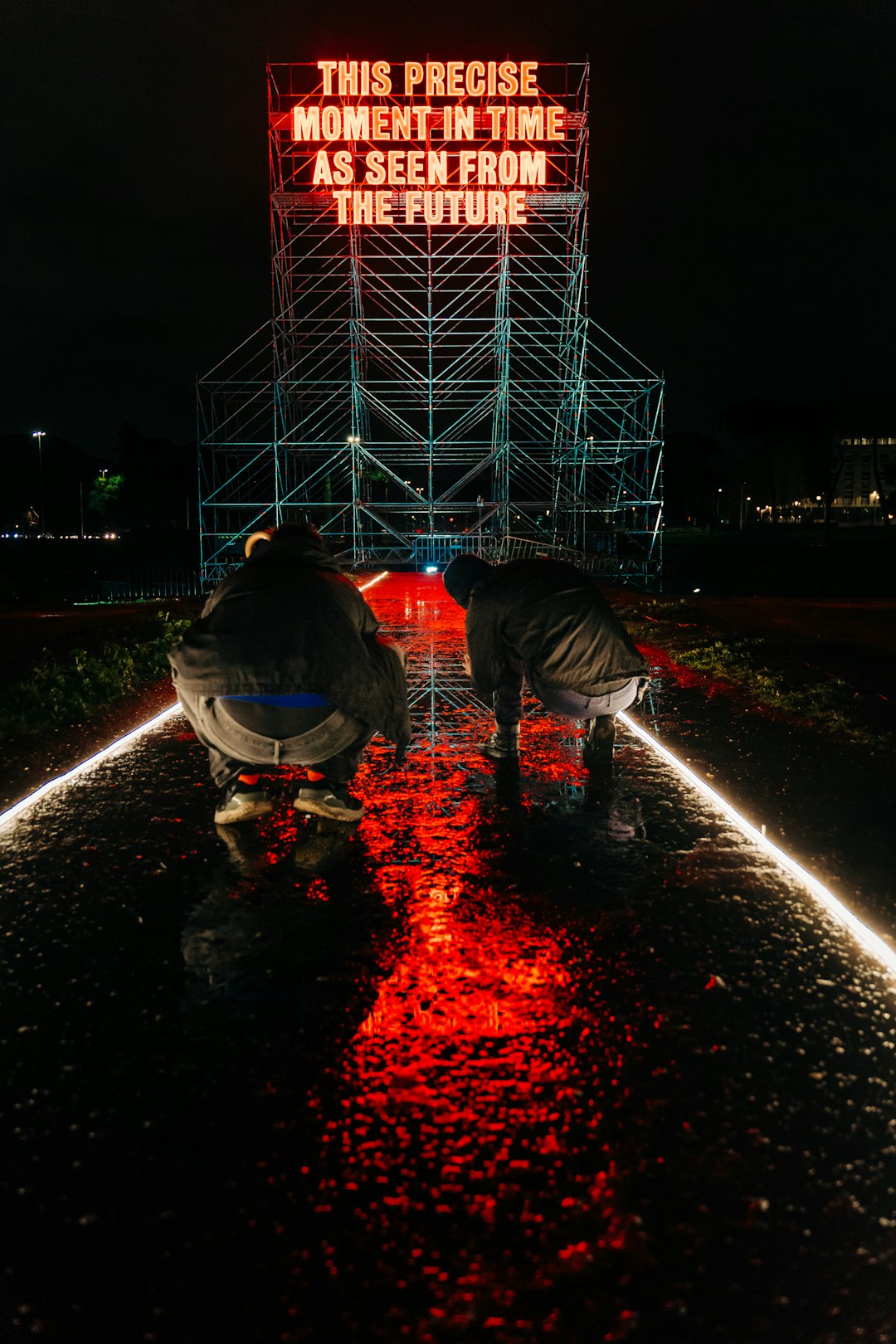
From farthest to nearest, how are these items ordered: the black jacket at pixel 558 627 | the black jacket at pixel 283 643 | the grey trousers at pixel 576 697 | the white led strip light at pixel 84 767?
the grey trousers at pixel 576 697, the black jacket at pixel 558 627, the white led strip light at pixel 84 767, the black jacket at pixel 283 643

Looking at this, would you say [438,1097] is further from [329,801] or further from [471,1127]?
[329,801]

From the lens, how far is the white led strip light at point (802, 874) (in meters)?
4.41

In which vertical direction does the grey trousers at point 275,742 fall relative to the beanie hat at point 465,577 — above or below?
below

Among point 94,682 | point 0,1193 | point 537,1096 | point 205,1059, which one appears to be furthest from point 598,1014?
point 94,682

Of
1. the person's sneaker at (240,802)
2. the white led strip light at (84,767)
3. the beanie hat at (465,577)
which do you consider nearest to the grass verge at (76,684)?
the white led strip light at (84,767)

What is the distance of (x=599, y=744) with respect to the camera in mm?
7898

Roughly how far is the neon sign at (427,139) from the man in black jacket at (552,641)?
3041cm

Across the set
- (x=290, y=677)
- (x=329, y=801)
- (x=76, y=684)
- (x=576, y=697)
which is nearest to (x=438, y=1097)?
(x=290, y=677)

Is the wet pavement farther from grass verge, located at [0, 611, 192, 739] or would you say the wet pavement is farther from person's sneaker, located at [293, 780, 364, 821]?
grass verge, located at [0, 611, 192, 739]

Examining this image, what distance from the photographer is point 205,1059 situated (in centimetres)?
351

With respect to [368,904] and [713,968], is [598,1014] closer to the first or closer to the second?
[713,968]

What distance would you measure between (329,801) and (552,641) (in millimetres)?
1864

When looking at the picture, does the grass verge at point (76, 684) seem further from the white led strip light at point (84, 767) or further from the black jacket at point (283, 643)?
the black jacket at point (283, 643)

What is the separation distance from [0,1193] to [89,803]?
421 cm
